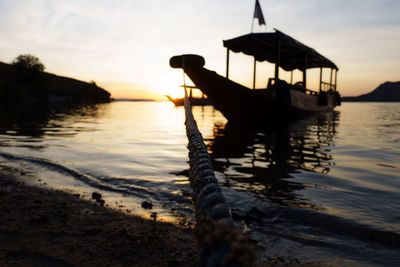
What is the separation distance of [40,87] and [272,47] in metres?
89.3

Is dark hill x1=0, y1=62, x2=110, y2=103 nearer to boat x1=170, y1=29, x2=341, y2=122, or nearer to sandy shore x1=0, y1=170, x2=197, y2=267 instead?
boat x1=170, y1=29, x2=341, y2=122

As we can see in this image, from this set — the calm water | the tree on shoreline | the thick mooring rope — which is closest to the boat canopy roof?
the calm water

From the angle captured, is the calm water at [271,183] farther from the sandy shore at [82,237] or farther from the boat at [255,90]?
the boat at [255,90]

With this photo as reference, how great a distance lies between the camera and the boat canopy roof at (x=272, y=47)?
1777 cm

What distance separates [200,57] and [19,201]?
352 cm

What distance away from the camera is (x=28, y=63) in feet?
317

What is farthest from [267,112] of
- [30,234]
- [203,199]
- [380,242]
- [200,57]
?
[203,199]

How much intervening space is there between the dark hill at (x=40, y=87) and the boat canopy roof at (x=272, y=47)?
189ft

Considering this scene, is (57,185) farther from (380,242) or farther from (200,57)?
(380,242)

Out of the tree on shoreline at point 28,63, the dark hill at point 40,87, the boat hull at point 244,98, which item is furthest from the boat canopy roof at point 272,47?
the tree on shoreline at point 28,63

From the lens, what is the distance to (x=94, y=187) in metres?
6.31

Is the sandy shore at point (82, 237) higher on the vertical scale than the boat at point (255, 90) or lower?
lower


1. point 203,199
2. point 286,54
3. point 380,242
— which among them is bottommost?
point 380,242

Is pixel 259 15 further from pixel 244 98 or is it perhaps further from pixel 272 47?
pixel 244 98
